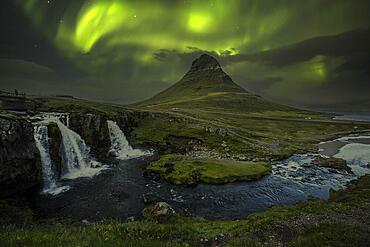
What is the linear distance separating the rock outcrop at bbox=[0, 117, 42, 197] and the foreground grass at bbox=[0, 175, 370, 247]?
19.1m

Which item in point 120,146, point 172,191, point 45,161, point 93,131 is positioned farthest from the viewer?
point 120,146

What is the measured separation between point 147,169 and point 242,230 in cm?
3390

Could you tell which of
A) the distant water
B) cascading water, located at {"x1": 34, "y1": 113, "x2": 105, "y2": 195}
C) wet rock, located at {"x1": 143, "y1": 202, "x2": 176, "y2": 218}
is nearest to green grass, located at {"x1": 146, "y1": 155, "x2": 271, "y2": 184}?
the distant water

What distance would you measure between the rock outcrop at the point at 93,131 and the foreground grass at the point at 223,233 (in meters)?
47.5

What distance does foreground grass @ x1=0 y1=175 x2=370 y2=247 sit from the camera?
11.7m

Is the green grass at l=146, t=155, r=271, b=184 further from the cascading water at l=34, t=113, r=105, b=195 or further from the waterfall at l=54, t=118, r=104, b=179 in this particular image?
the cascading water at l=34, t=113, r=105, b=195

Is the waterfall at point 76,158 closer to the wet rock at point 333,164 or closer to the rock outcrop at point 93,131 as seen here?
the rock outcrop at point 93,131

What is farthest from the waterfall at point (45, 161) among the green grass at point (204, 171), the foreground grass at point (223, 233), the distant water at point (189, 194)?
the foreground grass at point (223, 233)

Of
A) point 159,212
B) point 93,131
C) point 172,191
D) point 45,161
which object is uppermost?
point 93,131

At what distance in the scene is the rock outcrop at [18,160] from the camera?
109 ft

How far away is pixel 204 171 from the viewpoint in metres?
47.9

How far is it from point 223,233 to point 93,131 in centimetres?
5749

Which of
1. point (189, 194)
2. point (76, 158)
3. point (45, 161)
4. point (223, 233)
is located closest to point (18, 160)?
point (45, 161)

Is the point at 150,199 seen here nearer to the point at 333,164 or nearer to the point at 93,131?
the point at 93,131
